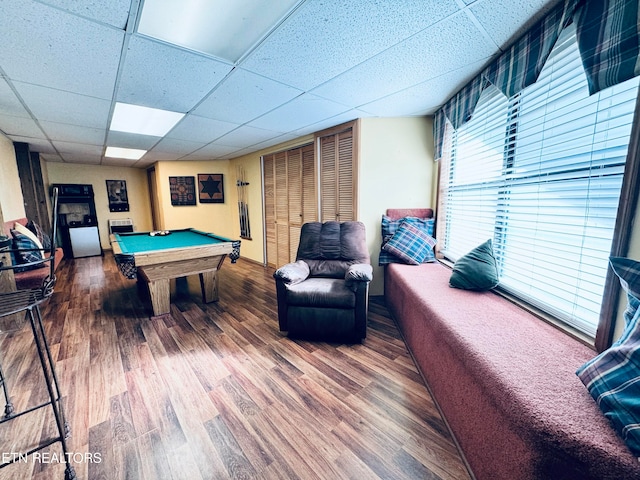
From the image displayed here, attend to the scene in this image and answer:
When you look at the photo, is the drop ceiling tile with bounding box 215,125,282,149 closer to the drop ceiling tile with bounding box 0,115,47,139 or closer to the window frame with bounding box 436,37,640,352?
the drop ceiling tile with bounding box 0,115,47,139

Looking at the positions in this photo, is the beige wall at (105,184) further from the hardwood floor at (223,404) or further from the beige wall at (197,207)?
the hardwood floor at (223,404)

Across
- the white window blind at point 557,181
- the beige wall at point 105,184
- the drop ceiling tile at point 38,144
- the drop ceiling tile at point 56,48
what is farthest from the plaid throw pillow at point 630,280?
the beige wall at point 105,184

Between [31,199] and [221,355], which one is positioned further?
[31,199]

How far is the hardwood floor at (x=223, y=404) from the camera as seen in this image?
1.23 metres

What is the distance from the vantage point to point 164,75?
184 cm

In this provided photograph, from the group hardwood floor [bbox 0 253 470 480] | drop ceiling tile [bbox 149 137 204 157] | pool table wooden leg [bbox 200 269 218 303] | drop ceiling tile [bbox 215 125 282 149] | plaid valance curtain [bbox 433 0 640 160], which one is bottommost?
hardwood floor [bbox 0 253 470 480]

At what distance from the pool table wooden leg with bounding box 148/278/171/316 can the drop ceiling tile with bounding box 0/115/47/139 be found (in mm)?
2206

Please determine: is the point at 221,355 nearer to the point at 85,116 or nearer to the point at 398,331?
the point at 398,331

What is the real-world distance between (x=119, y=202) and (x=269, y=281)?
17.3 ft

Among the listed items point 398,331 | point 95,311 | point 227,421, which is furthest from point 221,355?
point 95,311

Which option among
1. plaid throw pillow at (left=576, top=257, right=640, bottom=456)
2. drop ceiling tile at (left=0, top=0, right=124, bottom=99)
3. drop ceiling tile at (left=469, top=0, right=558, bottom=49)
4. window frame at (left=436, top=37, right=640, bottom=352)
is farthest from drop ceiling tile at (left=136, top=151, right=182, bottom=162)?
plaid throw pillow at (left=576, top=257, right=640, bottom=456)

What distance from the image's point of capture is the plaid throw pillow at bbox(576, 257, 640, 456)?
0.71 meters

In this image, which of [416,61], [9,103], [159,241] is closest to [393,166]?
[416,61]

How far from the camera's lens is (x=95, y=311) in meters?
2.92
